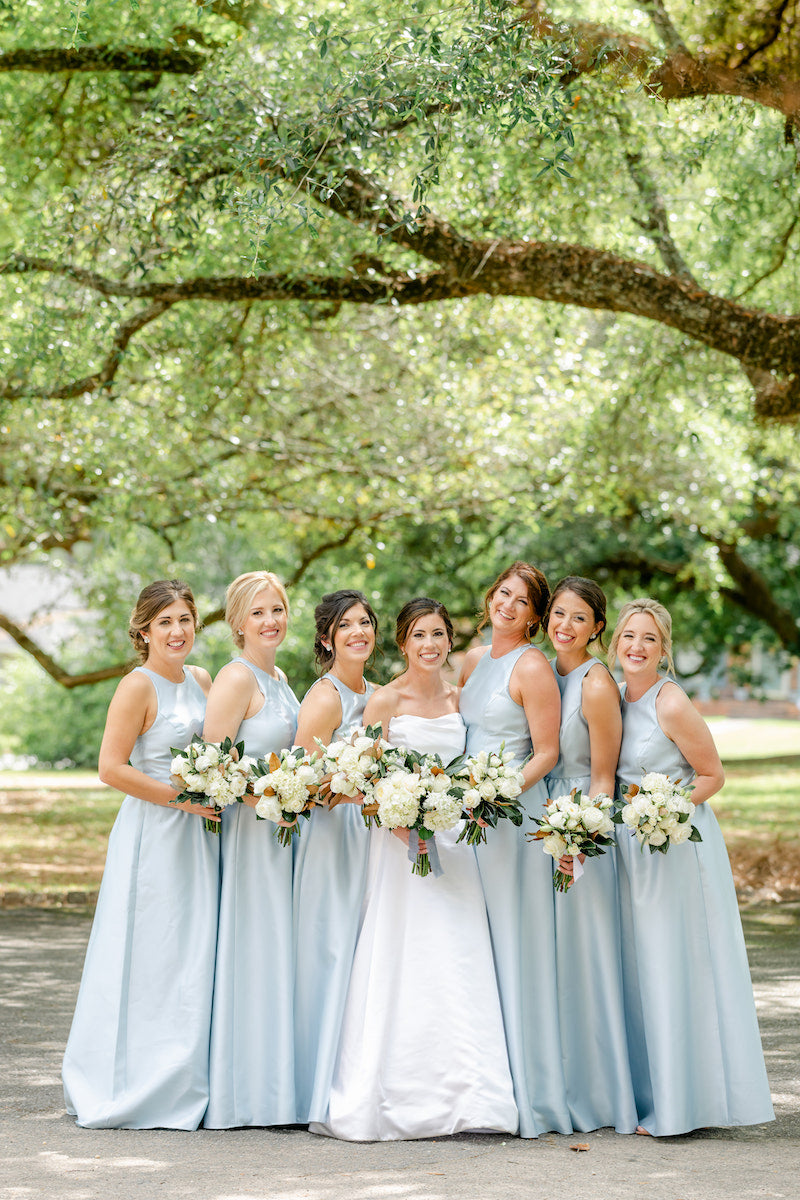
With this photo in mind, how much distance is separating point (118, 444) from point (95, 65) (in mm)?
4141

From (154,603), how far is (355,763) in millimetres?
1236

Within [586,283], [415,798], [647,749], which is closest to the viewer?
[415,798]

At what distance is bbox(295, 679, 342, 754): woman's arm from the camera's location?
557 cm

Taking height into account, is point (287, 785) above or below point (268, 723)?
below

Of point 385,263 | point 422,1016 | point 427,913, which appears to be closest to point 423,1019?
point 422,1016

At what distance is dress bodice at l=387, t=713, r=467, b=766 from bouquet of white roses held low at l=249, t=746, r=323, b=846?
0.41m

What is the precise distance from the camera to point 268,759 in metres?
5.38

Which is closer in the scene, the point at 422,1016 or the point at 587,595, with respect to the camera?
the point at 422,1016

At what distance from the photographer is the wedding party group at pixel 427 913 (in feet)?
17.4

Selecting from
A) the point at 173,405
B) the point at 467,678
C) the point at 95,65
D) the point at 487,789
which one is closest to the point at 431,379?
the point at 173,405

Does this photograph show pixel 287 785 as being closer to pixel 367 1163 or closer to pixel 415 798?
pixel 415 798

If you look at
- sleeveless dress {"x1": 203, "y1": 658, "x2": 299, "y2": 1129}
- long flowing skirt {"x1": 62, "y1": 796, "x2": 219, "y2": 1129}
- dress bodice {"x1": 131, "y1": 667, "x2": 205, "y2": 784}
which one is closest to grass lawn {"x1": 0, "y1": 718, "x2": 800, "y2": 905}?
long flowing skirt {"x1": 62, "y1": 796, "x2": 219, "y2": 1129}

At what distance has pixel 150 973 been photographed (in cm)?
552

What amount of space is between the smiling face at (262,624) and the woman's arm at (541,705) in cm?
108
